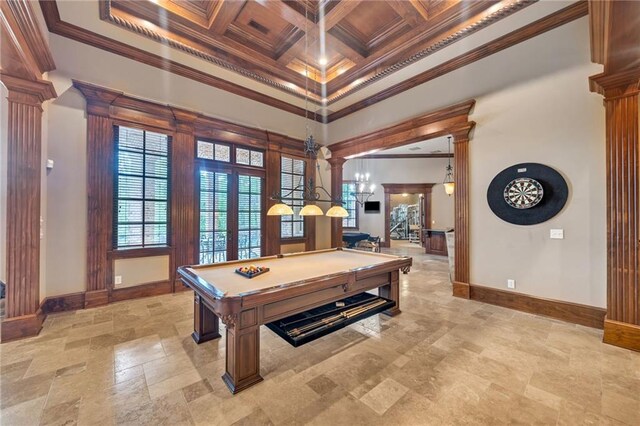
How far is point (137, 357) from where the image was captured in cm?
253

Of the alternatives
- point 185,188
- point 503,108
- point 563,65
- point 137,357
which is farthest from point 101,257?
point 563,65

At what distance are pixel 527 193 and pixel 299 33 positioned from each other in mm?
4155

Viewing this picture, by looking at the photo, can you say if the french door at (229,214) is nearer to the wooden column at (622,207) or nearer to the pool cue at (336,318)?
the pool cue at (336,318)

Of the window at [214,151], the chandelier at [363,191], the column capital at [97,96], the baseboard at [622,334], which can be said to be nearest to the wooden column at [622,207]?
the baseboard at [622,334]

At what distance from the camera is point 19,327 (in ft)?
9.44

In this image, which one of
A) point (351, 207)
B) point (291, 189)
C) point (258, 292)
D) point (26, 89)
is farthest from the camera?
point (351, 207)

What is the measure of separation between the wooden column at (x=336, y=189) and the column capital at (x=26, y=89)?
5.26m

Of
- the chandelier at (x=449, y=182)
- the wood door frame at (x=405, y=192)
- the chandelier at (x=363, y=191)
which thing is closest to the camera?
the chandelier at (x=449, y=182)

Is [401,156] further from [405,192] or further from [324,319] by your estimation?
[324,319]

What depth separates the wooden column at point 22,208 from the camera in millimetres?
2893

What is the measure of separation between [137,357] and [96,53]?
437 cm

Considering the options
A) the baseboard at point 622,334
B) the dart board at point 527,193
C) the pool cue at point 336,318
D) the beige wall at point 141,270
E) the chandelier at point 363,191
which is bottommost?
the baseboard at point 622,334

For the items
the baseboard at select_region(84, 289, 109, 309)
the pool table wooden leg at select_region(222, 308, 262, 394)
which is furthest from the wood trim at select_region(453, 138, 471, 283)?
the baseboard at select_region(84, 289, 109, 309)

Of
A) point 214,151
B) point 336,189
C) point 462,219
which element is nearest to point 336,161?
point 336,189
